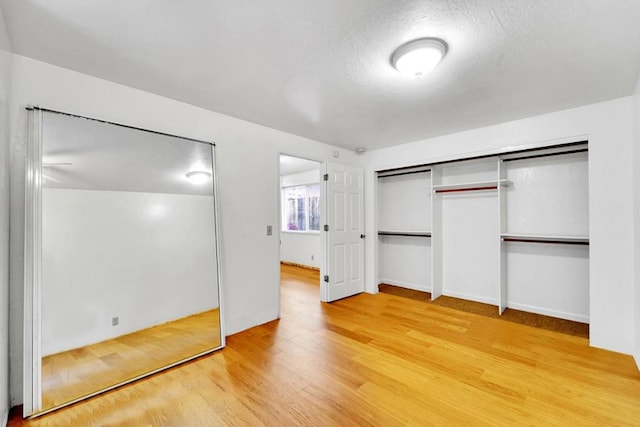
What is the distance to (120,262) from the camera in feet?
7.46

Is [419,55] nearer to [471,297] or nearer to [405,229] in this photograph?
[405,229]

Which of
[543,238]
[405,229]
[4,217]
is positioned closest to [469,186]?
[543,238]

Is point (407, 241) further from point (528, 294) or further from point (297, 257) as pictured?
point (297, 257)

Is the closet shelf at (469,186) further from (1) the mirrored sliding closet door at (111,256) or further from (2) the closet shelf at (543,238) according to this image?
(1) the mirrored sliding closet door at (111,256)

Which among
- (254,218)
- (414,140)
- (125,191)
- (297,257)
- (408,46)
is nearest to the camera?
(408,46)

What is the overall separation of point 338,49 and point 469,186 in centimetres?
315

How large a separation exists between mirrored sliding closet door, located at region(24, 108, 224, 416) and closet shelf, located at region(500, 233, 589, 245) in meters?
3.60

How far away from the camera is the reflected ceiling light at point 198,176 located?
2719 millimetres

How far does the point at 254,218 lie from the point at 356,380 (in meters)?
1.96

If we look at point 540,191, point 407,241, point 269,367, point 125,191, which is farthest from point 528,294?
point 125,191

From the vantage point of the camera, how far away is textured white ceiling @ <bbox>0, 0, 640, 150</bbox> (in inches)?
59.9

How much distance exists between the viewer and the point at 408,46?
5.93 ft

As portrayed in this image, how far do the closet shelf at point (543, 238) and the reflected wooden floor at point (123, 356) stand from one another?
3.65 meters

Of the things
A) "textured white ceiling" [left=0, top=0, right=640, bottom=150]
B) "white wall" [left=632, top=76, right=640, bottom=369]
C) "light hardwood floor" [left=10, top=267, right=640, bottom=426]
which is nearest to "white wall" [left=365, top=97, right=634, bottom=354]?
"white wall" [left=632, top=76, right=640, bottom=369]
